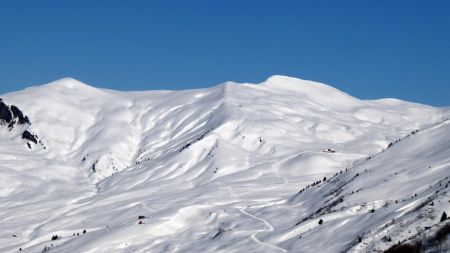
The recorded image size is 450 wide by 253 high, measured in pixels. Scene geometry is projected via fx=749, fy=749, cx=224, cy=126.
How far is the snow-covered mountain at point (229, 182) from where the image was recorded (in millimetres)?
54150

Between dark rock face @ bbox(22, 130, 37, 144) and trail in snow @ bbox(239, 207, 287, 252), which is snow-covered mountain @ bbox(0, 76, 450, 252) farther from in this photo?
dark rock face @ bbox(22, 130, 37, 144)

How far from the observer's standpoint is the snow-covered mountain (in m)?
54.2

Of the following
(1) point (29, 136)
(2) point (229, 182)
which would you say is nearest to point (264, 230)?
Result: (2) point (229, 182)

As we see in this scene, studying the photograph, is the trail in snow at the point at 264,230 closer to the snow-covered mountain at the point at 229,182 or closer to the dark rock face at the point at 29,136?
the snow-covered mountain at the point at 229,182

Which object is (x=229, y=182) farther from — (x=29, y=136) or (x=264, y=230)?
(x=29, y=136)

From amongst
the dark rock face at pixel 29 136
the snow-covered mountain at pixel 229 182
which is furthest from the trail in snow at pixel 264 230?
the dark rock face at pixel 29 136

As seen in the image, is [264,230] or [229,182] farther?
[229,182]

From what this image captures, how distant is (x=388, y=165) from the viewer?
238 ft

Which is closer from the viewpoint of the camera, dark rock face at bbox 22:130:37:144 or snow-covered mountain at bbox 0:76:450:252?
snow-covered mountain at bbox 0:76:450:252

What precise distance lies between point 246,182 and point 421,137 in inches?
1928

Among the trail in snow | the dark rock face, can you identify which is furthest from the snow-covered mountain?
the dark rock face

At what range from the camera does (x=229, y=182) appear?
409ft

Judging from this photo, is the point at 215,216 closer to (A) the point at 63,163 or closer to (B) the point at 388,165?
(B) the point at 388,165

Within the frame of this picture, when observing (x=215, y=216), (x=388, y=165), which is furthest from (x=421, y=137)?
(x=215, y=216)
